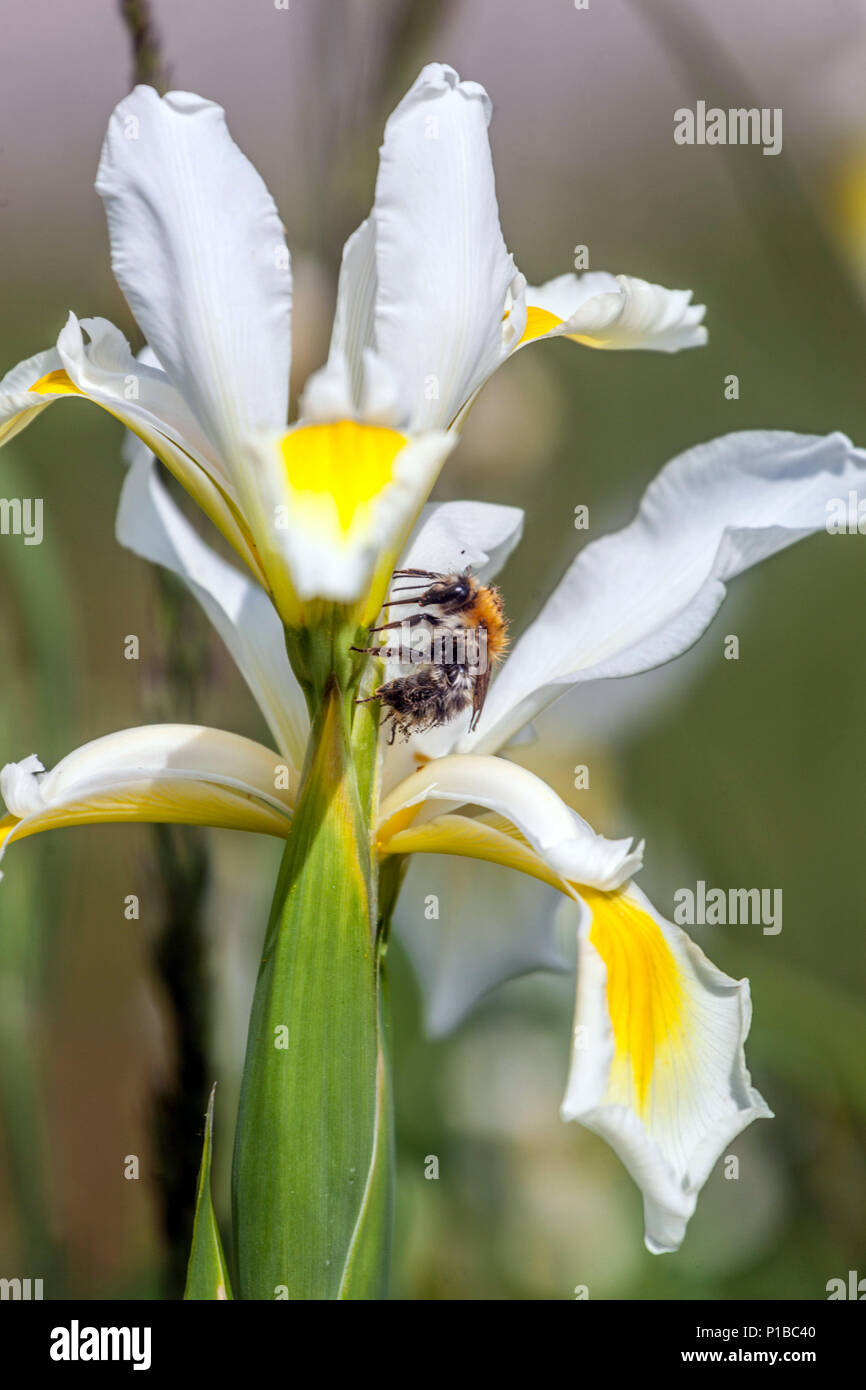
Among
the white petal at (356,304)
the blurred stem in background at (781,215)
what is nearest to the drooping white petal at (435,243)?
the white petal at (356,304)

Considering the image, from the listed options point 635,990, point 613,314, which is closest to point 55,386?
point 613,314

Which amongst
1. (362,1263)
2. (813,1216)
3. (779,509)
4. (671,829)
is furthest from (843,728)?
(362,1263)

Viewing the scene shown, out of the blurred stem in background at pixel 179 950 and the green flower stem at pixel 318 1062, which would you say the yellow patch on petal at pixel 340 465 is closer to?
the green flower stem at pixel 318 1062

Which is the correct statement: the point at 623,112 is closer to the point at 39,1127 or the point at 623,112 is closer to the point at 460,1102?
the point at 460,1102

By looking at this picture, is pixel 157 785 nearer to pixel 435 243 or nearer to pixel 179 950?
pixel 179 950
